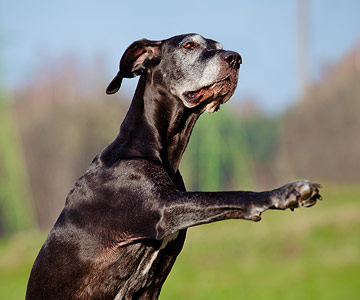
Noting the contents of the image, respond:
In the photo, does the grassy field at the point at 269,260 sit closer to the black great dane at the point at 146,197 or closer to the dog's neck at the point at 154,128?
the dog's neck at the point at 154,128

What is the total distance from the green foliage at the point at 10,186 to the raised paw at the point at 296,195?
25514mm

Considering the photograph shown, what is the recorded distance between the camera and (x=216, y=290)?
12234 millimetres

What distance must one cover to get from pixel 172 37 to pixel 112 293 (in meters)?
1.84

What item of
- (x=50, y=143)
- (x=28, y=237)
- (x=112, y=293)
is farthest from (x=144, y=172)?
(x=50, y=143)

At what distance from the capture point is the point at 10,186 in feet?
93.1

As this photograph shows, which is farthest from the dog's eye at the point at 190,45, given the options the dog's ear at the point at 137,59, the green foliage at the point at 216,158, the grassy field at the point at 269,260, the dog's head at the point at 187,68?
the green foliage at the point at 216,158

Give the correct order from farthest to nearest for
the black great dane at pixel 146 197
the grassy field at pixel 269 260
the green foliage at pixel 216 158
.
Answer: the green foliage at pixel 216 158
the grassy field at pixel 269 260
the black great dane at pixel 146 197

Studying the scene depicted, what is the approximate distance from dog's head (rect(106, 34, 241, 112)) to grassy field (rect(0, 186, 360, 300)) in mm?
6785

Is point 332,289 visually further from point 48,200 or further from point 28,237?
point 48,200

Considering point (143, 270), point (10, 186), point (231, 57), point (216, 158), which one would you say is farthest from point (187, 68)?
point (10, 186)

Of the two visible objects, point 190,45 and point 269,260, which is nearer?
point 190,45

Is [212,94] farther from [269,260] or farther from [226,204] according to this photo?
[269,260]

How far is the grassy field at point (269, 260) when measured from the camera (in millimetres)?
12209

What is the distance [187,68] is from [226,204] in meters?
1.23
